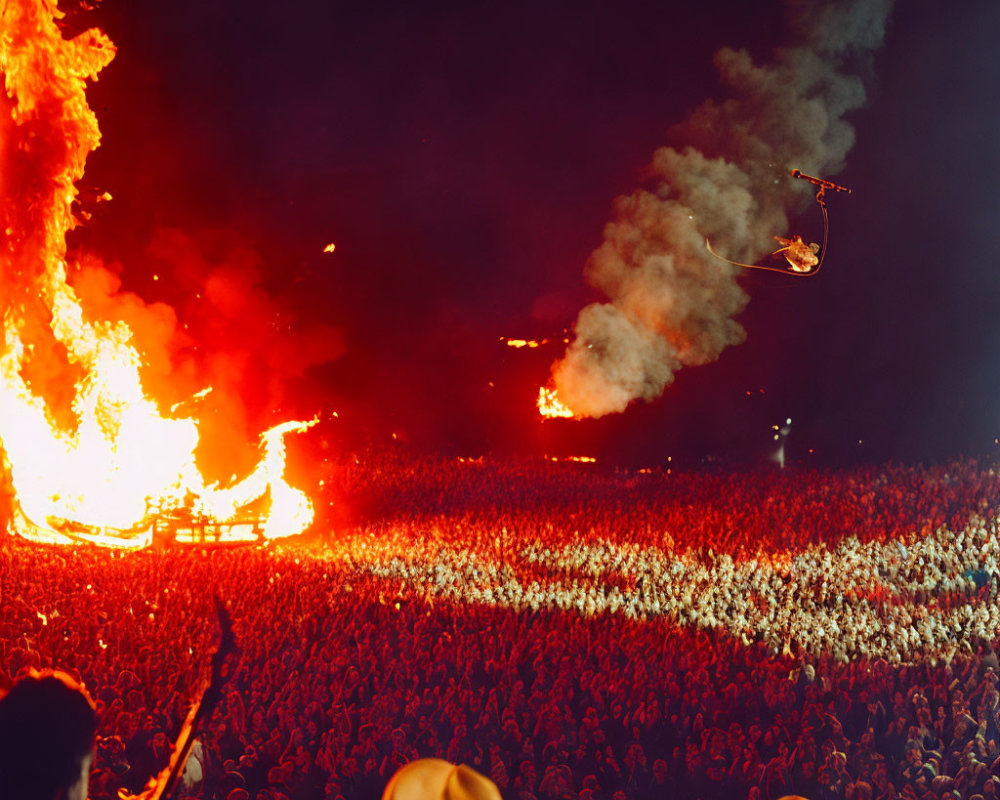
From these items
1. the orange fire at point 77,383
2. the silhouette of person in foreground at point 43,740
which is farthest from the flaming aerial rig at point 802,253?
the silhouette of person in foreground at point 43,740

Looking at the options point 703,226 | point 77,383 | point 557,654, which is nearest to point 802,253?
point 703,226

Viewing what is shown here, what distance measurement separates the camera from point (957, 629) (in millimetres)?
7559

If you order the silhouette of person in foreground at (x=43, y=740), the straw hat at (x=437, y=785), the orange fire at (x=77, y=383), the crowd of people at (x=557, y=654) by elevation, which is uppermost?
the orange fire at (x=77, y=383)

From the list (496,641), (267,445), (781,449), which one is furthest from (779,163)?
(496,641)

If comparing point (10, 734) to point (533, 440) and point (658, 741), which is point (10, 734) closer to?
point (658, 741)

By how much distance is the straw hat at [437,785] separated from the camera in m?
2.23

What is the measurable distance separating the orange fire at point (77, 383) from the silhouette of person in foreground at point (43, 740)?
10345 mm

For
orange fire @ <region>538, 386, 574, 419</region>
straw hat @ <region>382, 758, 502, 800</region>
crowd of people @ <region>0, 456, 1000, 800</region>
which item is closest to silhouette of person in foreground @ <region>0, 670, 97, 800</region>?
crowd of people @ <region>0, 456, 1000, 800</region>

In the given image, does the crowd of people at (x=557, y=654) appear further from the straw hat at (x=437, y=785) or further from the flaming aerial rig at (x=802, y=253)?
the flaming aerial rig at (x=802, y=253)

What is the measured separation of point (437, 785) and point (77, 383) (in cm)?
1372

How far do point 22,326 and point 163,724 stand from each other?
10.6 m

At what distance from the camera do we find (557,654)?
6.30 meters

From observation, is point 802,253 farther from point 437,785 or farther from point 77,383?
point 437,785

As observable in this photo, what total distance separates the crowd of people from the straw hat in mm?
1302
